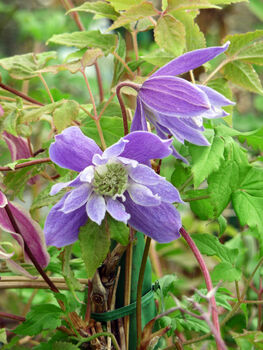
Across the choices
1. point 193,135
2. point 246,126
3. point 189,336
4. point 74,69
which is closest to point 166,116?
point 193,135

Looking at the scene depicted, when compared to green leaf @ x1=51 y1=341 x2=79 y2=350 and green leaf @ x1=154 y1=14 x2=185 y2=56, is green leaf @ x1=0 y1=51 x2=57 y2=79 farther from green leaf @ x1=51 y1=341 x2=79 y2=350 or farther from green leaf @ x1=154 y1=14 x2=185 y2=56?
green leaf @ x1=51 y1=341 x2=79 y2=350

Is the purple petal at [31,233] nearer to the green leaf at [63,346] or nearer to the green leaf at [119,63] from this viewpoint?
the green leaf at [63,346]

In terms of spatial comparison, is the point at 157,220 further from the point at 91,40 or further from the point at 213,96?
the point at 91,40

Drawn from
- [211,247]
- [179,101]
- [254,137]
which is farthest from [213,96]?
[211,247]

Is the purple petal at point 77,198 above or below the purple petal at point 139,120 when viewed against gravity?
below

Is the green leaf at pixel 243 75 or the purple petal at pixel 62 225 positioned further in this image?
the green leaf at pixel 243 75

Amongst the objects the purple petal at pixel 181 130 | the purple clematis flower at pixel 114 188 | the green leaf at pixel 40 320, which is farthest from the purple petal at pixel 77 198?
the green leaf at pixel 40 320
